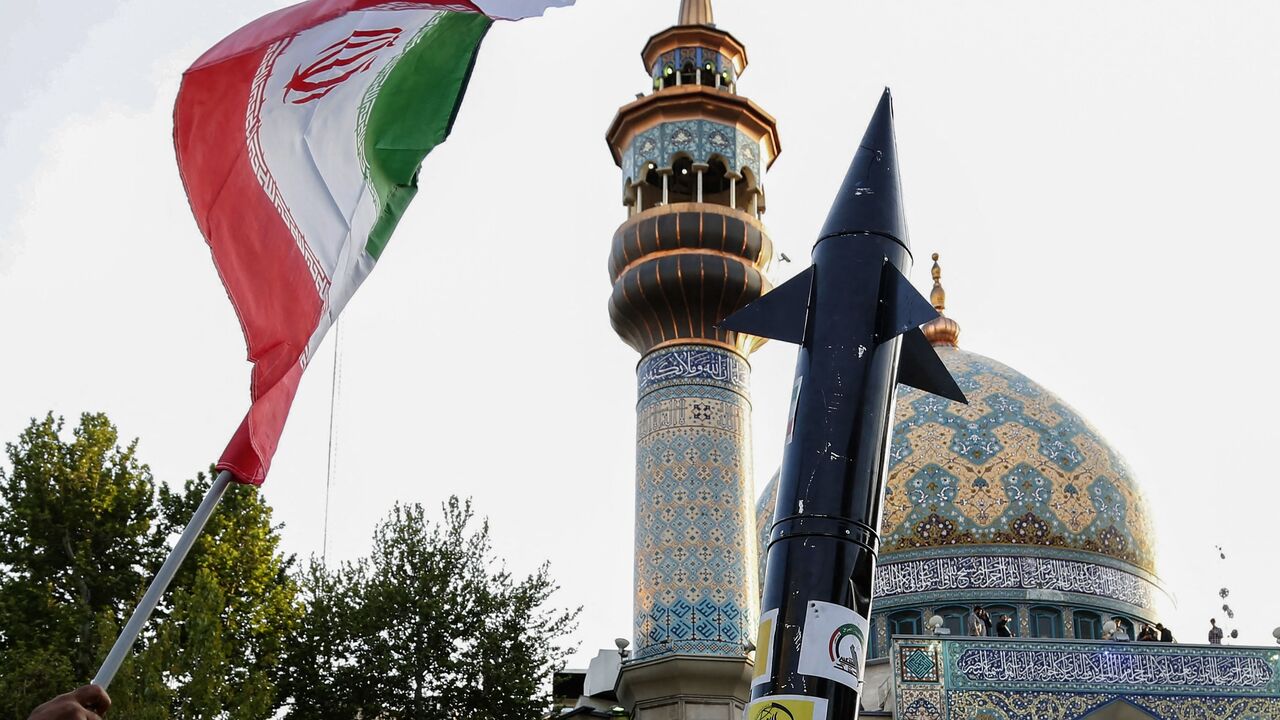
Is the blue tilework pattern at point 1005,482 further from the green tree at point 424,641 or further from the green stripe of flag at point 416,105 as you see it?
the green stripe of flag at point 416,105

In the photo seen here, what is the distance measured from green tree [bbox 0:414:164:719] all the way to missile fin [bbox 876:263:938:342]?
857cm

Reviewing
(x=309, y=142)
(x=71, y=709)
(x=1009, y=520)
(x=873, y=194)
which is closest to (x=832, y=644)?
(x=873, y=194)

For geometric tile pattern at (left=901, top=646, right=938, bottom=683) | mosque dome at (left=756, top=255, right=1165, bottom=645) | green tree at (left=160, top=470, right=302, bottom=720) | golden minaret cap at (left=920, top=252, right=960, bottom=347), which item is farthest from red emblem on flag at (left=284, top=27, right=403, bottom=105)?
golden minaret cap at (left=920, top=252, right=960, bottom=347)

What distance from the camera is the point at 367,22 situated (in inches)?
219

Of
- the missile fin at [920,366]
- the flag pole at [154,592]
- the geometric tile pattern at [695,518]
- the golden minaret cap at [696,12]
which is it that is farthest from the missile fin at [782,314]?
the golden minaret cap at [696,12]

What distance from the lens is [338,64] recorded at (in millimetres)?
5516

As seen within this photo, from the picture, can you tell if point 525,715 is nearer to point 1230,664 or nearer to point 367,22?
point 1230,664

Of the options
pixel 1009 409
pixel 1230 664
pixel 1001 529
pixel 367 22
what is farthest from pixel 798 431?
pixel 1009 409

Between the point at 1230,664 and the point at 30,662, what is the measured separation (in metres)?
11.6

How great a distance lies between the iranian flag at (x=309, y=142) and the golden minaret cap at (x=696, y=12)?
13.1 metres

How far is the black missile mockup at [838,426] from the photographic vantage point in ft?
27.2

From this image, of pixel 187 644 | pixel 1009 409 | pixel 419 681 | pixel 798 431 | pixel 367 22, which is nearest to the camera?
pixel 367 22

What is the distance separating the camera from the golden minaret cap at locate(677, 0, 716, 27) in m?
18.5

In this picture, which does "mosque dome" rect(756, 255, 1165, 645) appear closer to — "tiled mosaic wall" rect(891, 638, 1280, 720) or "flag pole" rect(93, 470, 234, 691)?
"tiled mosaic wall" rect(891, 638, 1280, 720)
